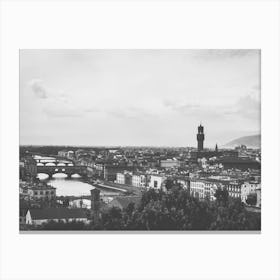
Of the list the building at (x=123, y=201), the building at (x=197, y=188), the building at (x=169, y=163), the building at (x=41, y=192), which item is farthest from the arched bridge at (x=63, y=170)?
the building at (x=197, y=188)

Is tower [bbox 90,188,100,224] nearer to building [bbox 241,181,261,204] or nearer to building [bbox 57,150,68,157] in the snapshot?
building [bbox 57,150,68,157]

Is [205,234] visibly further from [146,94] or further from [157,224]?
[146,94]

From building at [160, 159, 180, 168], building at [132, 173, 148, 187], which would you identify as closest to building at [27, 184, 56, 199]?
building at [132, 173, 148, 187]

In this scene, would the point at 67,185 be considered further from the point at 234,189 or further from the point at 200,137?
the point at 234,189

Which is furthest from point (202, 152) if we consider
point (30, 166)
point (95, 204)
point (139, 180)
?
point (30, 166)
